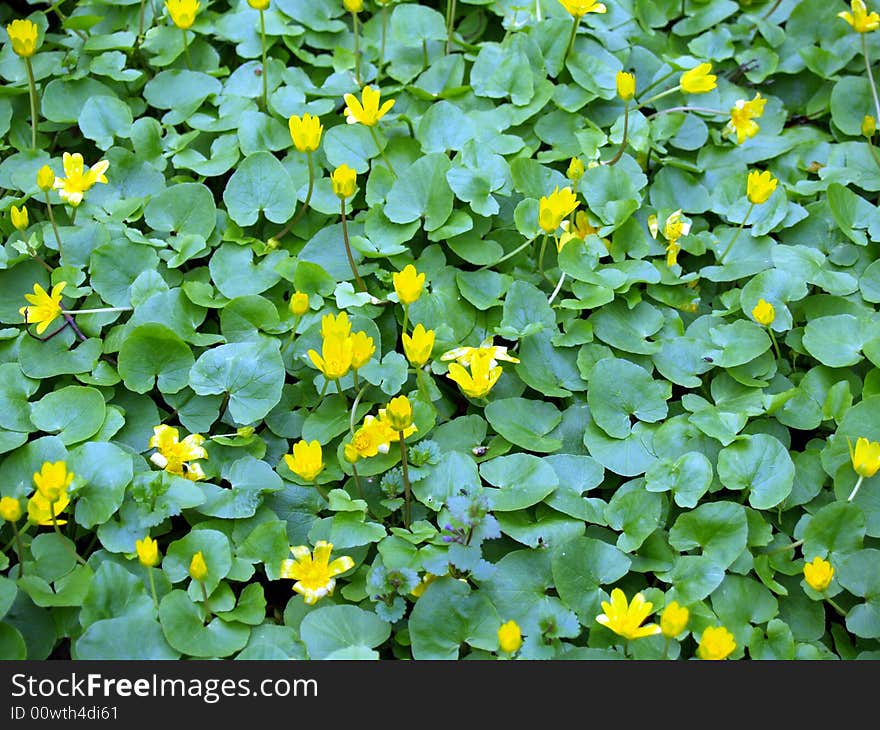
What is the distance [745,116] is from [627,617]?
1398mm

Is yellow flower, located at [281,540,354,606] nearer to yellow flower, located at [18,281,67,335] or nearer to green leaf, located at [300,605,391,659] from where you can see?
green leaf, located at [300,605,391,659]

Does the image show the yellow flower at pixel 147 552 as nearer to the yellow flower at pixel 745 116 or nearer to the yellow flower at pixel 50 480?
the yellow flower at pixel 50 480

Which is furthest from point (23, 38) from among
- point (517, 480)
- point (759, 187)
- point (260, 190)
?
point (759, 187)

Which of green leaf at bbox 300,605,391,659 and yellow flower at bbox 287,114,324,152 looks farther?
yellow flower at bbox 287,114,324,152

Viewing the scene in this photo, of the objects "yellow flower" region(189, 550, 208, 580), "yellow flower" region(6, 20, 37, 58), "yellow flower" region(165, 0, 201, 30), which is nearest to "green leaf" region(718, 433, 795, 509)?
"yellow flower" region(189, 550, 208, 580)

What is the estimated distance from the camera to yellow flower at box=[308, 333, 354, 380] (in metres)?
1.66

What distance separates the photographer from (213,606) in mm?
1596

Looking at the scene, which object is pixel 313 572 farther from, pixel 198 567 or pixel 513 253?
pixel 513 253

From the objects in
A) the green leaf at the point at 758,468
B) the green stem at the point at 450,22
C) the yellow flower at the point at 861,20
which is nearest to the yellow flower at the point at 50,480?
the green leaf at the point at 758,468

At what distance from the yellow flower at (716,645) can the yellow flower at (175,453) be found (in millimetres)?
951

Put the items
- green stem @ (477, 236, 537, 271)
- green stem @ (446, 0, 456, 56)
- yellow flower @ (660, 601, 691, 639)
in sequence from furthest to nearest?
1. green stem @ (446, 0, 456, 56)
2. green stem @ (477, 236, 537, 271)
3. yellow flower @ (660, 601, 691, 639)

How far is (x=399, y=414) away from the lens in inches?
62.9
